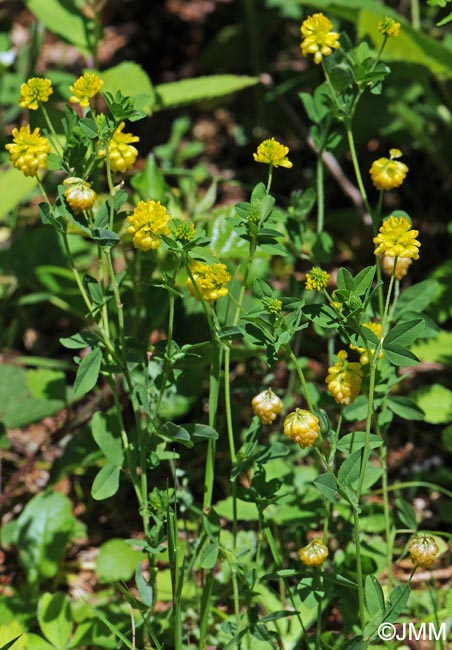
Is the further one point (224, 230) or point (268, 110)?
point (268, 110)

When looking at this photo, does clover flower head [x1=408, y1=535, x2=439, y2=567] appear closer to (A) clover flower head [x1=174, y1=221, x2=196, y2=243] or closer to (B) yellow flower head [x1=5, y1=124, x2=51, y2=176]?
(A) clover flower head [x1=174, y1=221, x2=196, y2=243]

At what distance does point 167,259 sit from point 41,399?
488 mm

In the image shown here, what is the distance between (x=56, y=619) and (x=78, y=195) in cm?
92

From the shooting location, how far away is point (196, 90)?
8.54 feet

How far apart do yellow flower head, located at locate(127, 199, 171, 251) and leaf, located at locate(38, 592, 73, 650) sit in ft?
2.85

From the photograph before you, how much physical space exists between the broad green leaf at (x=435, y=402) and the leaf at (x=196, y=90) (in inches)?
42.5

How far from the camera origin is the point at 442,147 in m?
2.91

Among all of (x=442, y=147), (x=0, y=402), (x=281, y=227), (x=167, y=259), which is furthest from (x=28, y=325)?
(x=442, y=147)

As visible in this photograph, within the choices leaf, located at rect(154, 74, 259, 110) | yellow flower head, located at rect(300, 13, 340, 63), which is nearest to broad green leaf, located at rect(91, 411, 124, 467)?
yellow flower head, located at rect(300, 13, 340, 63)

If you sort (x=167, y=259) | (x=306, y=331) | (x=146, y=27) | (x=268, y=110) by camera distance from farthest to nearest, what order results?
(x=146, y=27), (x=268, y=110), (x=306, y=331), (x=167, y=259)

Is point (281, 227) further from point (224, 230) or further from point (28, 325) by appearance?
point (28, 325)

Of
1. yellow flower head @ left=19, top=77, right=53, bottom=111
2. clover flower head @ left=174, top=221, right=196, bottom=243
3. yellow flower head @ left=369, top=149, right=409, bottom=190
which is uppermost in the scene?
yellow flower head @ left=19, top=77, right=53, bottom=111

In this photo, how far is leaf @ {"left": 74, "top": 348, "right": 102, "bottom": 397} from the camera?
1.56 meters

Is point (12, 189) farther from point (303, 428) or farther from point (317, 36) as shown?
point (303, 428)
